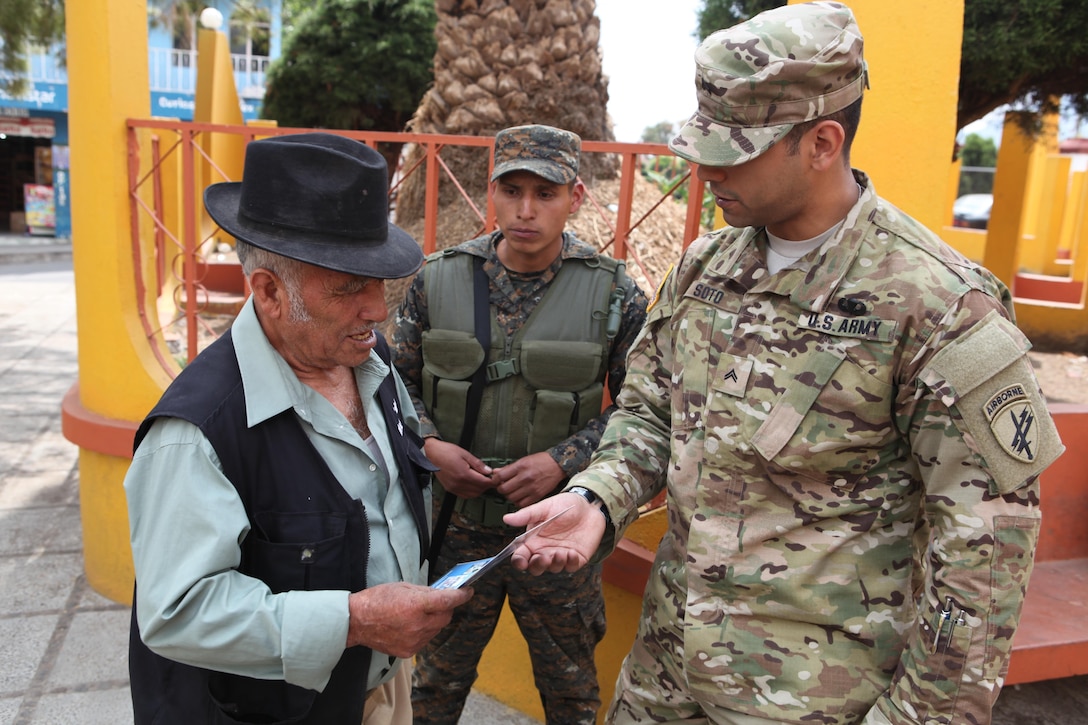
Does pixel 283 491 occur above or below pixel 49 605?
above

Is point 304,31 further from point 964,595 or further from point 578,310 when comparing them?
point 964,595

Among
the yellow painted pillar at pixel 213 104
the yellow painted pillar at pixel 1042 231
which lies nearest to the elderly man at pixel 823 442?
the yellow painted pillar at pixel 213 104

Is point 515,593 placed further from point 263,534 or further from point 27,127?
point 27,127

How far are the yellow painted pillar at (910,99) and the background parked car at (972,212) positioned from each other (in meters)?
22.9

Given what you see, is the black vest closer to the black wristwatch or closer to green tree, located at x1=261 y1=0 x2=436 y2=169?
the black wristwatch

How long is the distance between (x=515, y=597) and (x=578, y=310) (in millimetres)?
893

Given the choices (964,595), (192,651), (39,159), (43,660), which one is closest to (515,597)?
(192,651)

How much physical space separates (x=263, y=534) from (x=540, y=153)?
4.62 ft

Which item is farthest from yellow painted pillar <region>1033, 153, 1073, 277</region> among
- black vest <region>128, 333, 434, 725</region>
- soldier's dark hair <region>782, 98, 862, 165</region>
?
black vest <region>128, 333, 434, 725</region>

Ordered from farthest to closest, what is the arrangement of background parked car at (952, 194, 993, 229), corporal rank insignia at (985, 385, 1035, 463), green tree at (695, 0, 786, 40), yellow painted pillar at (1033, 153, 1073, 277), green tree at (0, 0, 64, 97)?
background parked car at (952, 194, 993, 229), yellow painted pillar at (1033, 153, 1073, 277), green tree at (0, 0, 64, 97), green tree at (695, 0, 786, 40), corporal rank insignia at (985, 385, 1035, 463)

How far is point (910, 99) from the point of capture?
244 centimetres

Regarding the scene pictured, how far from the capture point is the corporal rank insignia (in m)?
1.40

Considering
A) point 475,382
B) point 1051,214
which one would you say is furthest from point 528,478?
point 1051,214

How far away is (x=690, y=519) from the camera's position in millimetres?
1768
